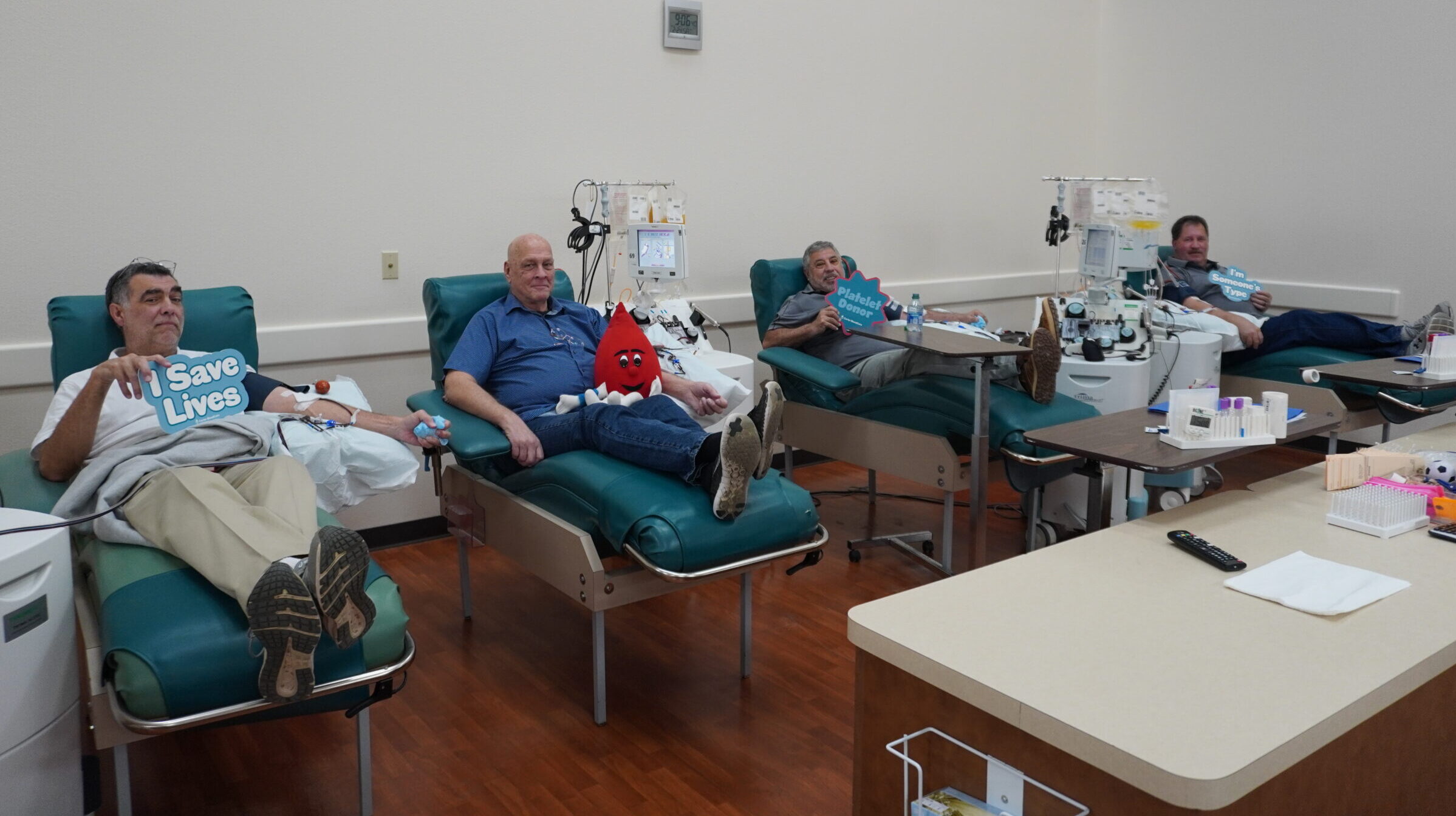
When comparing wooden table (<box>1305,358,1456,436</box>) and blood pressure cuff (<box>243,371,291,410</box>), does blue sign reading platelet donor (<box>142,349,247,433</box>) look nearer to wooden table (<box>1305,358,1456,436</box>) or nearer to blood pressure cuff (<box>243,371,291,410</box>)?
blood pressure cuff (<box>243,371,291,410</box>)

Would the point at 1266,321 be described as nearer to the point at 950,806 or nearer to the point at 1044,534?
the point at 1044,534

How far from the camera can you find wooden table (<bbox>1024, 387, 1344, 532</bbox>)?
2.25 meters

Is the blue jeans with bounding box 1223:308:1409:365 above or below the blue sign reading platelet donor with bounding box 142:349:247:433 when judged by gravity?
below

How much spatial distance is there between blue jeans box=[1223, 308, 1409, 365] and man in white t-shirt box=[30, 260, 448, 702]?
3.51m

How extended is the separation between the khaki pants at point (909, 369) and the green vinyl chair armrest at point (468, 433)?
1.38 metres

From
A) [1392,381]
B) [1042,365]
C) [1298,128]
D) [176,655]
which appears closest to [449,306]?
[176,655]

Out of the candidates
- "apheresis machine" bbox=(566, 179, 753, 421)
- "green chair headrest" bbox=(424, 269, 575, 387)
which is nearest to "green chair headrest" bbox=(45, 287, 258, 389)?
"green chair headrest" bbox=(424, 269, 575, 387)

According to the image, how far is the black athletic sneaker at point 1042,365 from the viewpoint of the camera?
11.2 feet

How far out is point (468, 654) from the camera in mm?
2965

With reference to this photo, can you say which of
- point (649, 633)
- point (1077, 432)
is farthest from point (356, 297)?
point (1077, 432)

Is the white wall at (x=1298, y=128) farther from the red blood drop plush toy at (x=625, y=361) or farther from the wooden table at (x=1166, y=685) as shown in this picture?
the red blood drop plush toy at (x=625, y=361)

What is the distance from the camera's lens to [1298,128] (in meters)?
5.10

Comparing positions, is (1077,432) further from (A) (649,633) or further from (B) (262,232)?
(B) (262,232)

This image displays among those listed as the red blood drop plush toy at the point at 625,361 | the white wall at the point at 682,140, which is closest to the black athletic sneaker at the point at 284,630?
the red blood drop plush toy at the point at 625,361
